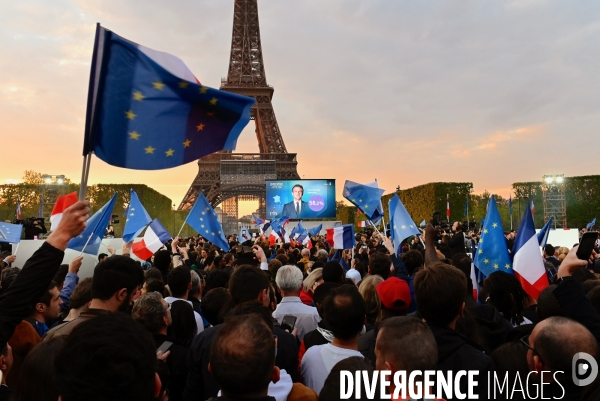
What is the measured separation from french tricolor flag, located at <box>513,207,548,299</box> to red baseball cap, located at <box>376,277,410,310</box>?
160 centimetres

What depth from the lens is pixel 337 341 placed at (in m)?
2.90

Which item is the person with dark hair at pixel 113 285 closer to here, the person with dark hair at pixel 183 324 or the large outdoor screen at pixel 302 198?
the person with dark hair at pixel 183 324

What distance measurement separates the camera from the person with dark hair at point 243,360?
1826mm

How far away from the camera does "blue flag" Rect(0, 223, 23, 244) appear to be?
10.6 meters

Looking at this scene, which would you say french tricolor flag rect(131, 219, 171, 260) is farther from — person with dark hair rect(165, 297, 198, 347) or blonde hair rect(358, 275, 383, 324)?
blonde hair rect(358, 275, 383, 324)

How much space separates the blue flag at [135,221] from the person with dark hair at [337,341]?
667 cm

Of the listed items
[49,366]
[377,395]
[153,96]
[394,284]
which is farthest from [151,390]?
[153,96]

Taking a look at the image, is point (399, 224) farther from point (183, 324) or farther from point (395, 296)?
point (183, 324)

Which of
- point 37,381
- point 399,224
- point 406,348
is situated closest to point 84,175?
point 37,381

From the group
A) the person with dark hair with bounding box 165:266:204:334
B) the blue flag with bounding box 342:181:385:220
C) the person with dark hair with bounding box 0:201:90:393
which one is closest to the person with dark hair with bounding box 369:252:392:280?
the person with dark hair with bounding box 165:266:204:334

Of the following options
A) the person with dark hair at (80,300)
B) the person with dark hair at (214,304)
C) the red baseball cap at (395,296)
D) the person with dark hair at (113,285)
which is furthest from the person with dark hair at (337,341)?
the person with dark hair at (80,300)

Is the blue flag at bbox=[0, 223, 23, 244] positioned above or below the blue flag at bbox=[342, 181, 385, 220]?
below

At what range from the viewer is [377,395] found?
6.01 feet

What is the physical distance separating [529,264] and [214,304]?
123 inches
